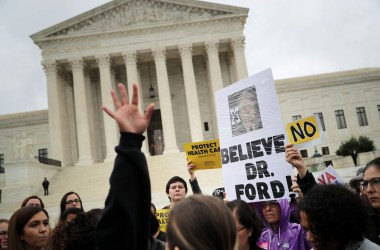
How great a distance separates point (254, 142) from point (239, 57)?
29.9m

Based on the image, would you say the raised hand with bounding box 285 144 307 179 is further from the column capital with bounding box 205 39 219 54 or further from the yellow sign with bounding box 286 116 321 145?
the column capital with bounding box 205 39 219 54

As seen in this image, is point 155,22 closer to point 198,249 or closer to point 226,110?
point 226,110

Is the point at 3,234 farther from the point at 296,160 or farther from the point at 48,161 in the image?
the point at 48,161

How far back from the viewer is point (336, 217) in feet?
8.07

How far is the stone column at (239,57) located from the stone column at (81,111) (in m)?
15.9

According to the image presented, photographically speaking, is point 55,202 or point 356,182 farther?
point 55,202

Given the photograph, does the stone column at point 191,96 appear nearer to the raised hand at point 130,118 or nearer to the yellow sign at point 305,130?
the yellow sign at point 305,130

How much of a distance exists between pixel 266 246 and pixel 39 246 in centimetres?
294

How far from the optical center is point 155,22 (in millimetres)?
34625

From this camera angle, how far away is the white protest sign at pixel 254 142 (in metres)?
4.66

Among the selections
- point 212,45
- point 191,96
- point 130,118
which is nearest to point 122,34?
point 212,45

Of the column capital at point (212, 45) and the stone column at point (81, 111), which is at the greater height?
the column capital at point (212, 45)

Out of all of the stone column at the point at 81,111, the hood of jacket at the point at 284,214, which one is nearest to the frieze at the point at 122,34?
the stone column at the point at 81,111

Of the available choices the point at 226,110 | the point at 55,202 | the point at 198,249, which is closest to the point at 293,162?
the point at 226,110
